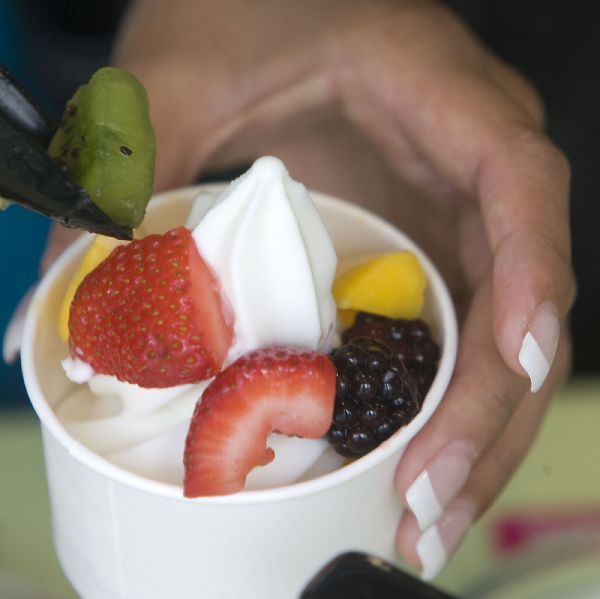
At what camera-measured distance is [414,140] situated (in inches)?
51.3

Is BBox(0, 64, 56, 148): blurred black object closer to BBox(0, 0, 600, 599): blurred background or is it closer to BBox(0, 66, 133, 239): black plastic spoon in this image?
BBox(0, 66, 133, 239): black plastic spoon

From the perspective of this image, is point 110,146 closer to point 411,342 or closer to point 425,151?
point 411,342

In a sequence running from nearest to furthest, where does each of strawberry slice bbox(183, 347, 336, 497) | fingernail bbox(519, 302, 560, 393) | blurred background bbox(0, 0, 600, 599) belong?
1. strawberry slice bbox(183, 347, 336, 497)
2. fingernail bbox(519, 302, 560, 393)
3. blurred background bbox(0, 0, 600, 599)

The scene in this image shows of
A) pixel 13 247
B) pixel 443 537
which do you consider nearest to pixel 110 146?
pixel 443 537

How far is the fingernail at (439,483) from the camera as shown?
0.94m

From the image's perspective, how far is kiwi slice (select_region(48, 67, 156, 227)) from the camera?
803 millimetres

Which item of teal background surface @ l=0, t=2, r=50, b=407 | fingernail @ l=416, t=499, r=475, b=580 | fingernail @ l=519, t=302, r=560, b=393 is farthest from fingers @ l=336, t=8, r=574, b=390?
teal background surface @ l=0, t=2, r=50, b=407

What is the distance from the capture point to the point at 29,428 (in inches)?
53.6

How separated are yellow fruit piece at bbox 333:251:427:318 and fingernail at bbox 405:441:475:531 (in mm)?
161

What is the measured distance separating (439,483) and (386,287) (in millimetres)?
208

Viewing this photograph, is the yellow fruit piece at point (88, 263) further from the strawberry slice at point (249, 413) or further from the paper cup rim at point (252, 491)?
the strawberry slice at point (249, 413)

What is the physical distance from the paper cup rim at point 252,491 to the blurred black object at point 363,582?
0.34 feet

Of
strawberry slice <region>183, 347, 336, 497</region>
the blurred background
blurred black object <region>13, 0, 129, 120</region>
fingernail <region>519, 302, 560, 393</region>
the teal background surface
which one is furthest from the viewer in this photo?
blurred black object <region>13, 0, 129, 120</region>

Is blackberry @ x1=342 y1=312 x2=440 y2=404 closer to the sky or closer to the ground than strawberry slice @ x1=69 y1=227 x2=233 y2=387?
closer to the ground
